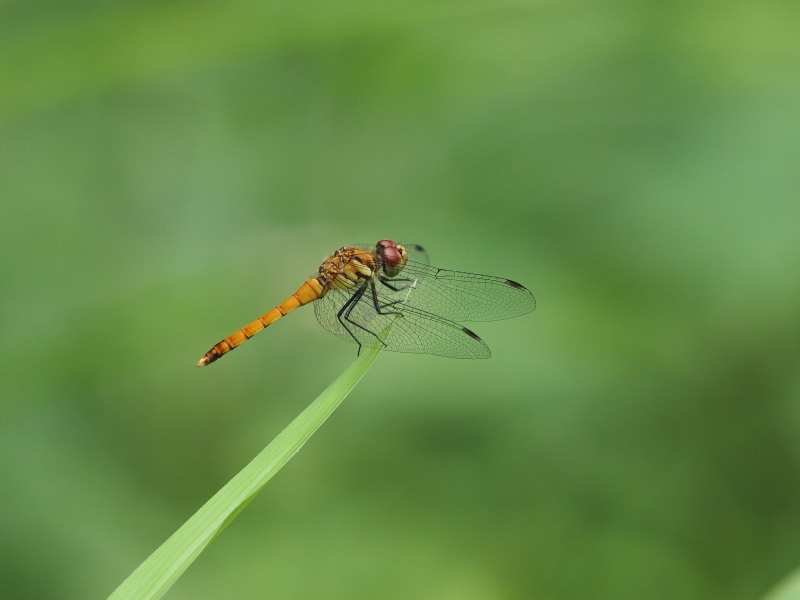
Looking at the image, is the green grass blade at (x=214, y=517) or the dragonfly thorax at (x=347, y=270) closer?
the green grass blade at (x=214, y=517)

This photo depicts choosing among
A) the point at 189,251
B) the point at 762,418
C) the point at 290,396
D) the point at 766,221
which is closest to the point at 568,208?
the point at 766,221

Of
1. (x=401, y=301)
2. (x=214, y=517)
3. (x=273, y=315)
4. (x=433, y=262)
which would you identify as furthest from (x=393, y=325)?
(x=214, y=517)

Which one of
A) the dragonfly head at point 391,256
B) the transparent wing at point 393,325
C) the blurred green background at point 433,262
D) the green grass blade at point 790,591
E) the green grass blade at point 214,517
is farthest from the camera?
the dragonfly head at point 391,256

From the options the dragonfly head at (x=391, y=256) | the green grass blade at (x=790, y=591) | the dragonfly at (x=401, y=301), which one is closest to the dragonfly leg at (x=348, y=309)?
the dragonfly at (x=401, y=301)

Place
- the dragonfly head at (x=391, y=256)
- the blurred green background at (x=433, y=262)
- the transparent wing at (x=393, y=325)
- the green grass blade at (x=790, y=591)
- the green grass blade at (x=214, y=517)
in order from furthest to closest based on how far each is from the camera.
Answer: the dragonfly head at (x=391, y=256) < the blurred green background at (x=433, y=262) < the transparent wing at (x=393, y=325) < the green grass blade at (x=790, y=591) < the green grass blade at (x=214, y=517)

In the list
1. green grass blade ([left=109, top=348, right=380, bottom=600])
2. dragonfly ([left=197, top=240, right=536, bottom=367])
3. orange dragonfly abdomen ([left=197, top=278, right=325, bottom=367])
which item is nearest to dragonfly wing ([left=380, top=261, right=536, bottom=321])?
dragonfly ([left=197, top=240, right=536, bottom=367])

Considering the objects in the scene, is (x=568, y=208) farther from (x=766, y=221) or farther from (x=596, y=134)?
(x=766, y=221)

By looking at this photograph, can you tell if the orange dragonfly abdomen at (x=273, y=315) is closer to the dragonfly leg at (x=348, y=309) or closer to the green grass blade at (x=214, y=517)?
the dragonfly leg at (x=348, y=309)

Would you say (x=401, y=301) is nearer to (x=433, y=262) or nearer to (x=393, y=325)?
(x=393, y=325)

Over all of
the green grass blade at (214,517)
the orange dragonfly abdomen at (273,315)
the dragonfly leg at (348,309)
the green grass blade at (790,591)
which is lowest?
the orange dragonfly abdomen at (273,315)
